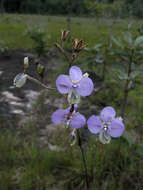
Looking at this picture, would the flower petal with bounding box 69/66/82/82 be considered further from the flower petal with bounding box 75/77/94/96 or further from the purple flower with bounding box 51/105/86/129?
the purple flower with bounding box 51/105/86/129

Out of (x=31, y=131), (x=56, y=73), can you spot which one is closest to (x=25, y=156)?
(x=31, y=131)

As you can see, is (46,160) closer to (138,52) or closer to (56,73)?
(138,52)

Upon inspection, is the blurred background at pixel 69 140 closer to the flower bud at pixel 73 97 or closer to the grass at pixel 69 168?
the grass at pixel 69 168

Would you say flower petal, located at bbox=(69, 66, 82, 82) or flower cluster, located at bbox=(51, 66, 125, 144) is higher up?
flower petal, located at bbox=(69, 66, 82, 82)

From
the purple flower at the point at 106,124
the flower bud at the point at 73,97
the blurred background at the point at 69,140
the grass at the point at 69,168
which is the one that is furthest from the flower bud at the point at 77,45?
the grass at the point at 69,168

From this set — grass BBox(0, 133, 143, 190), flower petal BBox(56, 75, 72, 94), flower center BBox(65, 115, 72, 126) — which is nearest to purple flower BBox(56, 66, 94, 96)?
flower petal BBox(56, 75, 72, 94)

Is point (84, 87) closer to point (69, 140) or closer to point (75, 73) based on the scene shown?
point (75, 73)

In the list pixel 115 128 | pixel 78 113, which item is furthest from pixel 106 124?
pixel 78 113
